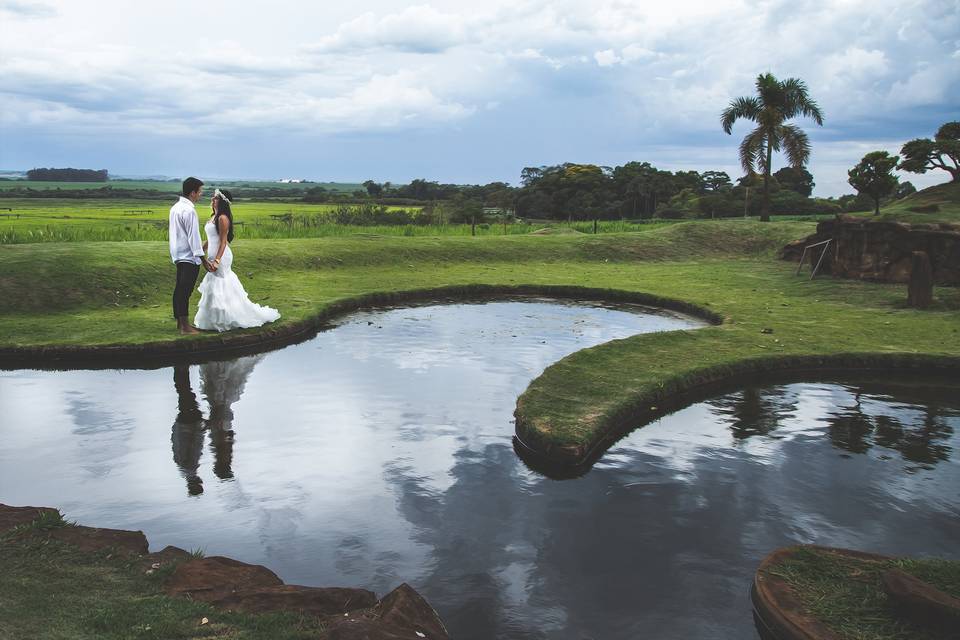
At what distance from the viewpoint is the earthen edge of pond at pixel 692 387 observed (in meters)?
7.57

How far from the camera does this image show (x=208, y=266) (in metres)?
12.5

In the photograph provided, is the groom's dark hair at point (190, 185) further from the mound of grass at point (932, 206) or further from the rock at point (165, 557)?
the mound of grass at point (932, 206)

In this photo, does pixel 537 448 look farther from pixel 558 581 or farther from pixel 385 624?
pixel 385 624

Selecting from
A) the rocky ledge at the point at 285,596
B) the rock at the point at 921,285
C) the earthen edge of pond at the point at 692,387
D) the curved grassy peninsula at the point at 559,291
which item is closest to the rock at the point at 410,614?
the rocky ledge at the point at 285,596

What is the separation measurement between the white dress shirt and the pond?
6.80ft

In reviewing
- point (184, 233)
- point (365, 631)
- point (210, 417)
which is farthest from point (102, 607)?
point (184, 233)

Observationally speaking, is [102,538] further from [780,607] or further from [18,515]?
[780,607]

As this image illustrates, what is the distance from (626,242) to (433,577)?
79.1ft

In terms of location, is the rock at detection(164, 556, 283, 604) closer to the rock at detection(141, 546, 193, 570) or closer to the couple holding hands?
the rock at detection(141, 546, 193, 570)

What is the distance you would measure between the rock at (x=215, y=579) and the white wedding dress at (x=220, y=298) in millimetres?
8199

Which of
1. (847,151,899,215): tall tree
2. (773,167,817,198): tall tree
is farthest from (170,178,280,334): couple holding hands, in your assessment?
(773,167,817,198): tall tree

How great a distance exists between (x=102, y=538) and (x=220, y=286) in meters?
7.76

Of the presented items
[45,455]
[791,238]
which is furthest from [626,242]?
[45,455]

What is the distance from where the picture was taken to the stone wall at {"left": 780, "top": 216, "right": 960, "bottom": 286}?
1808 centimetres
